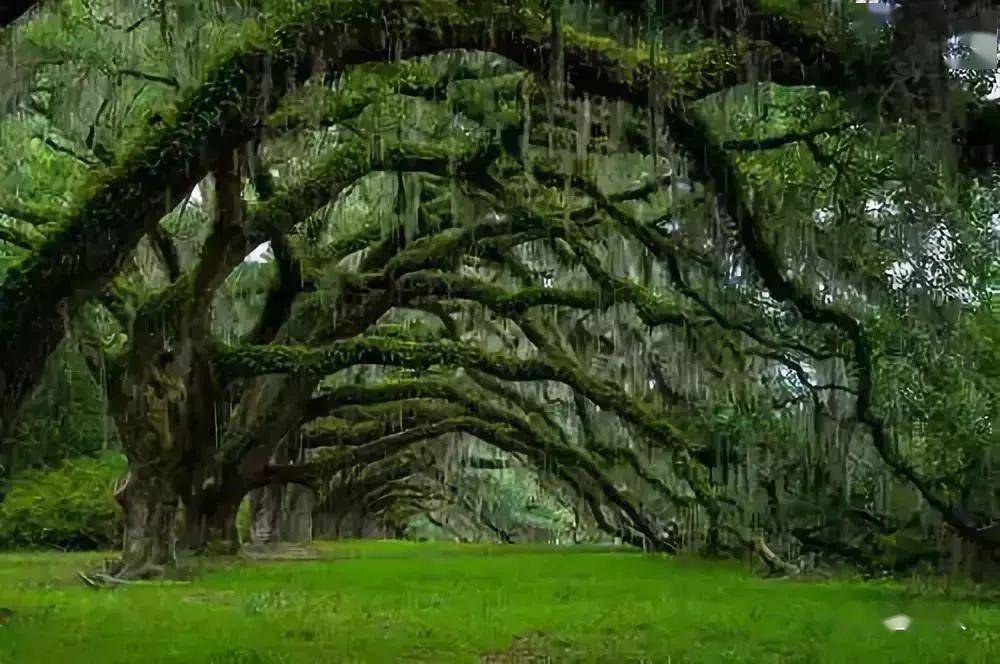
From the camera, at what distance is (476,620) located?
33.5 feet

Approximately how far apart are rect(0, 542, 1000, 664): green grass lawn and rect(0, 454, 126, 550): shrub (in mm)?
9530

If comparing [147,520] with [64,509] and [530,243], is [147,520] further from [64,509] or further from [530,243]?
[64,509]

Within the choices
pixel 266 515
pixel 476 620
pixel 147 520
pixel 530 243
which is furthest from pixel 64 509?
pixel 476 620

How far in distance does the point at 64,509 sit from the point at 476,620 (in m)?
18.1

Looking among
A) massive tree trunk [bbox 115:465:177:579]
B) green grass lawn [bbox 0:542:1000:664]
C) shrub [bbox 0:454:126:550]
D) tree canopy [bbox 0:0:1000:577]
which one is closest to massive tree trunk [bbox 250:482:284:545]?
shrub [bbox 0:454:126:550]

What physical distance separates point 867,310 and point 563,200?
11.2ft

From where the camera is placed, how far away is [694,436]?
17.0 m

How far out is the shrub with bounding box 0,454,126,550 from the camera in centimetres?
2569

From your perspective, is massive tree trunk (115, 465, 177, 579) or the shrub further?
the shrub

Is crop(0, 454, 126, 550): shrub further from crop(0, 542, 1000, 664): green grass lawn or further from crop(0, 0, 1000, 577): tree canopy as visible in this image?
crop(0, 542, 1000, 664): green grass lawn

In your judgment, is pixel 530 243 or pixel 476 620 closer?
pixel 476 620

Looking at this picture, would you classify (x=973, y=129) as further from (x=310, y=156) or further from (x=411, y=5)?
(x=310, y=156)

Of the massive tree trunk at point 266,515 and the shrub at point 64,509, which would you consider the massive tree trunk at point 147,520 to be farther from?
the massive tree trunk at point 266,515

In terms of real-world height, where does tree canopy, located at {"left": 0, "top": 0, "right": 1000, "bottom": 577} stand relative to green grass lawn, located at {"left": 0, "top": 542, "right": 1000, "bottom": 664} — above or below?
above
